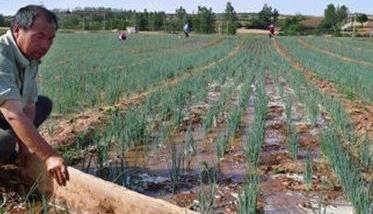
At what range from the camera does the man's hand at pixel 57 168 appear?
2.58 metres

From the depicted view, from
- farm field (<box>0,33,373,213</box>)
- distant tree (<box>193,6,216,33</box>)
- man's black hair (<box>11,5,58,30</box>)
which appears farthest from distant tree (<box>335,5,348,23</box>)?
man's black hair (<box>11,5,58,30</box>)

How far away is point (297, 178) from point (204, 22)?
43.8 m

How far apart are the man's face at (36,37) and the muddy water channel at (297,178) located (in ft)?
4.53

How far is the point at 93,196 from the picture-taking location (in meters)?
2.59

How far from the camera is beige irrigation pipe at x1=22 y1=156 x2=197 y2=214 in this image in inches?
92.0

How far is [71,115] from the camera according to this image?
5.60 m

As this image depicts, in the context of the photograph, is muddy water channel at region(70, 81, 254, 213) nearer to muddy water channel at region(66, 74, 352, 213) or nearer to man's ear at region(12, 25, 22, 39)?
muddy water channel at region(66, 74, 352, 213)

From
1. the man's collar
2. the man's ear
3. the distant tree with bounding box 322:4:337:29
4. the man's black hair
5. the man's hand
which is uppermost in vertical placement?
the man's black hair

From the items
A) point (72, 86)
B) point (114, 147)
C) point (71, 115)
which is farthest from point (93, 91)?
point (114, 147)

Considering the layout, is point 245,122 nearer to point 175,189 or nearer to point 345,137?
point 345,137

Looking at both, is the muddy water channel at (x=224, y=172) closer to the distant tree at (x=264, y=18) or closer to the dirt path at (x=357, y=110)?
the dirt path at (x=357, y=110)

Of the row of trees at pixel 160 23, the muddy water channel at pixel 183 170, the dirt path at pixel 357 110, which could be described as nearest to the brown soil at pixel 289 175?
the muddy water channel at pixel 183 170

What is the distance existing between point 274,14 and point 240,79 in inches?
1814

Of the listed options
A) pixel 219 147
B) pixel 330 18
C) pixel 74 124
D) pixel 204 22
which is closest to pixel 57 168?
pixel 219 147
